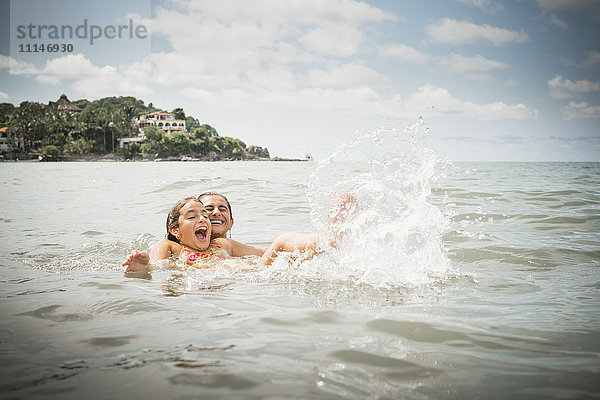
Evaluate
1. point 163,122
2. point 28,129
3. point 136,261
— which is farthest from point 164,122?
point 136,261

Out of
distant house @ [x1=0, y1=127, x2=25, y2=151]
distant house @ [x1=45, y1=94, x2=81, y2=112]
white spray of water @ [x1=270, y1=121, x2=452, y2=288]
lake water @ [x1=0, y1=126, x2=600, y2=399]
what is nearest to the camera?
lake water @ [x1=0, y1=126, x2=600, y2=399]

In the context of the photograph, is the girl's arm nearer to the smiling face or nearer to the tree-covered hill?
the smiling face

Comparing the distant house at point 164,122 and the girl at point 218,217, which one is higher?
the distant house at point 164,122

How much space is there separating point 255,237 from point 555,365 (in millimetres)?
5180

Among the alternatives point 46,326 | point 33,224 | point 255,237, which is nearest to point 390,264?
point 46,326

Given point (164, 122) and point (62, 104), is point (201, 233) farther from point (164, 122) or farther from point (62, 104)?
point (62, 104)

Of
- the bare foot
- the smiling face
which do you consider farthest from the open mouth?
the bare foot

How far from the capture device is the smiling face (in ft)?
17.6

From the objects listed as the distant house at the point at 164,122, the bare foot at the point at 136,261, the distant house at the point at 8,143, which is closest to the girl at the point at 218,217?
the bare foot at the point at 136,261

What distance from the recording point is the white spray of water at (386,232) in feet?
12.8

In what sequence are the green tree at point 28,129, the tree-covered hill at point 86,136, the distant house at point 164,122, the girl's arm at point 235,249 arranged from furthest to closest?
the distant house at point 164,122
the tree-covered hill at point 86,136
the green tree at point 28,129
the girl's arm at point 235,249

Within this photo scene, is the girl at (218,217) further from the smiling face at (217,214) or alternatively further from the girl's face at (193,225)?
the girl's face at (193,225)

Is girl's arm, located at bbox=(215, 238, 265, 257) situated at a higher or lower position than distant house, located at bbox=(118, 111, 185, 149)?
lower

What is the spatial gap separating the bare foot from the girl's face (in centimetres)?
81
